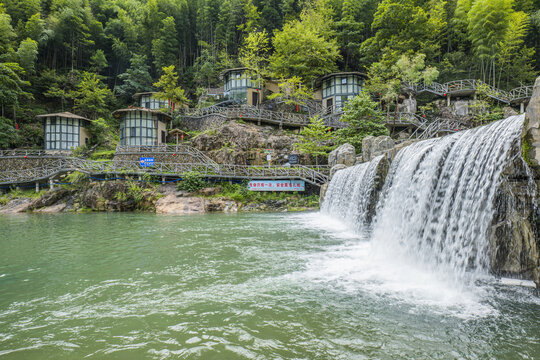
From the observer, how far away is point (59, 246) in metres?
8.61

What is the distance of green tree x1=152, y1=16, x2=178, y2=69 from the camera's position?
46.4 m

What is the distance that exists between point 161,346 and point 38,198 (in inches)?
1017

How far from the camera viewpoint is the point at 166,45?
47.1 metres

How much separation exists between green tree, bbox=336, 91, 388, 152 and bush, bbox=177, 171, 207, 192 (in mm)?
12678

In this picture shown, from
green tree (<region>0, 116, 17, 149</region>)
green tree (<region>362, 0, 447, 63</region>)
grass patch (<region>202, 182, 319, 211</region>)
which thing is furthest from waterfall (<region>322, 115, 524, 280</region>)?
green tree (<region>0, 116, 17, 149</region>)

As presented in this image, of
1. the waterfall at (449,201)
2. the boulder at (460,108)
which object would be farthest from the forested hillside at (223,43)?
the waterfall at (449,201)

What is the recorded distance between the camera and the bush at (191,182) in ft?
72.7

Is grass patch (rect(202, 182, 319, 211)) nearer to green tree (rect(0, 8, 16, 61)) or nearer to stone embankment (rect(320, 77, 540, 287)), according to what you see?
stone embankment (rect(320, 77, 540, 287))

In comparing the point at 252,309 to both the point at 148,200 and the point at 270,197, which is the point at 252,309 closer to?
the point at 270,197

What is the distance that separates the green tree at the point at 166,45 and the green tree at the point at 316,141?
33942 mm

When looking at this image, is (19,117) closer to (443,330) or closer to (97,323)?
(97,323)

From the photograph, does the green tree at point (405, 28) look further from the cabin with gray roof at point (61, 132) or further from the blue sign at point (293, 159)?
the cabin with gray roof at point (61, 132)

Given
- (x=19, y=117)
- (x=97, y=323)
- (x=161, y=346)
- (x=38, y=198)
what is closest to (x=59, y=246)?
(x=97, y=323)

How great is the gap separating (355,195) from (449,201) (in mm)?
6516
